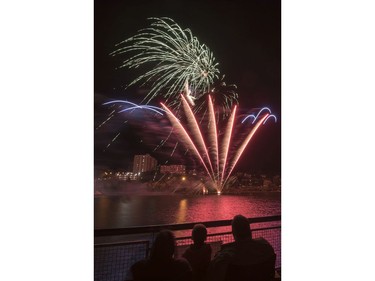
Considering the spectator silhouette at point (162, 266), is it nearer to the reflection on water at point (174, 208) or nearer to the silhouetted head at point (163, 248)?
the silhouetted head at point (163, 248)

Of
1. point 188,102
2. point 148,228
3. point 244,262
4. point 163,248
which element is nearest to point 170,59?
point 188,102

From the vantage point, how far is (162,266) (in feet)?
6.84

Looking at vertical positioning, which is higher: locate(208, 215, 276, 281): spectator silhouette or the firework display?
the firework display

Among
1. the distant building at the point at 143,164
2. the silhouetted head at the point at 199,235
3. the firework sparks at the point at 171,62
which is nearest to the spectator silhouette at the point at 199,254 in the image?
the silhouetted head at the point at 199,235

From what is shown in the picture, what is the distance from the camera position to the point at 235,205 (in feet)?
8.87

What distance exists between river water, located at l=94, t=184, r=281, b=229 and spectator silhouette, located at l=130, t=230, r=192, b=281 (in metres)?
0.31

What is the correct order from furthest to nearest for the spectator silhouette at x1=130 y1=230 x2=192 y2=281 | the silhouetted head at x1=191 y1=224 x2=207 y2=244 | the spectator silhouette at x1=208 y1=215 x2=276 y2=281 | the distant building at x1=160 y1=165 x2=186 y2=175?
the distant building at x1=160 y1=165 x2=186 y2=175 → the silhouetted head at x1=191 y1=224 x2=207 y2=244 → the spectator silhouette at x1=208 y1=215 x2=276 y2=281 → the spectator silhouette at x1=130 y1=230 x2=192 y2=281

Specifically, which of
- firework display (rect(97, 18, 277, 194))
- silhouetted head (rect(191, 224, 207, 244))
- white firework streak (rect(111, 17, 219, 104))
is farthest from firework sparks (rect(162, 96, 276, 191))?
silhouetted head (rect(191, 224, 207, 244))

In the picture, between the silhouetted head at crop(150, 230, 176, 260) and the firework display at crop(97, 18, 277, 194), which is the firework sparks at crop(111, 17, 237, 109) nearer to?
the firework display at crop(97, 18, 277, 194)

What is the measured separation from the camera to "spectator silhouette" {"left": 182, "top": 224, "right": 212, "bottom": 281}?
2344 millimetres

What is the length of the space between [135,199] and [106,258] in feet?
1.32
